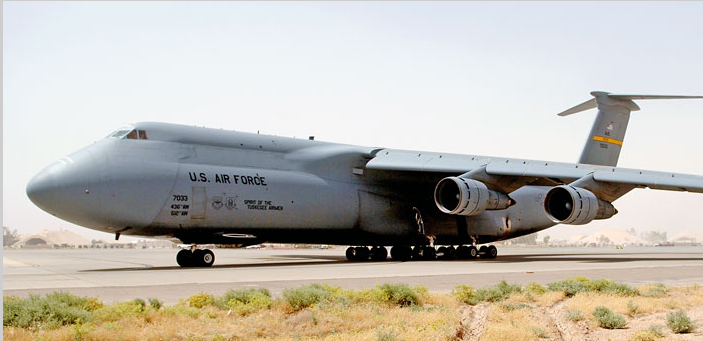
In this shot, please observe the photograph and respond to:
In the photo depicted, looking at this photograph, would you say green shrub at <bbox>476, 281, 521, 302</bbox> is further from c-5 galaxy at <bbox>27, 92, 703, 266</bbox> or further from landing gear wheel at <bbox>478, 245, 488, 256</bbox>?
landing gear wheel at <bbox>478, 245, 488, 256</bbox>

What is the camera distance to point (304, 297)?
8.20 m

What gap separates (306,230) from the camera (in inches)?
812

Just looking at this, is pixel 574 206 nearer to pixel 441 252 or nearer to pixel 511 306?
pixel 441 252

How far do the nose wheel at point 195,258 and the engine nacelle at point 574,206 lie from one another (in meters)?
9.67

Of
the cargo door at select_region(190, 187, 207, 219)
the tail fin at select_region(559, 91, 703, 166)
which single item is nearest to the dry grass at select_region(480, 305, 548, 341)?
the cargo door at select_region(190, 187, 207, 219)

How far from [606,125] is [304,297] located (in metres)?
20.8

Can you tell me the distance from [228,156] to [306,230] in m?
3.36

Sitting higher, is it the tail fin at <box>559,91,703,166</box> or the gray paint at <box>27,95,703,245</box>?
the tail fin at <box>559,91,703,166</box>

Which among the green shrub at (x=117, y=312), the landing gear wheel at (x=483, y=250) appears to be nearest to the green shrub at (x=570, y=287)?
the green shrub at (x=117, y=312)

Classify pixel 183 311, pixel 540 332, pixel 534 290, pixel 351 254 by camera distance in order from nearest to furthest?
pixel 540 332 → pixel 183 311 → pixel 534 290 → pixel 351 254

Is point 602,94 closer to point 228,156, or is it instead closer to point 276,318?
point 228,156

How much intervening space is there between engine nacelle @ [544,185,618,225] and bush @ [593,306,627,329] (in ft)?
38.6

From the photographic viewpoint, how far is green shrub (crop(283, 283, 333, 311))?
8117 mm

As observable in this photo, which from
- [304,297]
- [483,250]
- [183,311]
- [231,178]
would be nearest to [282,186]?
[231,178]
